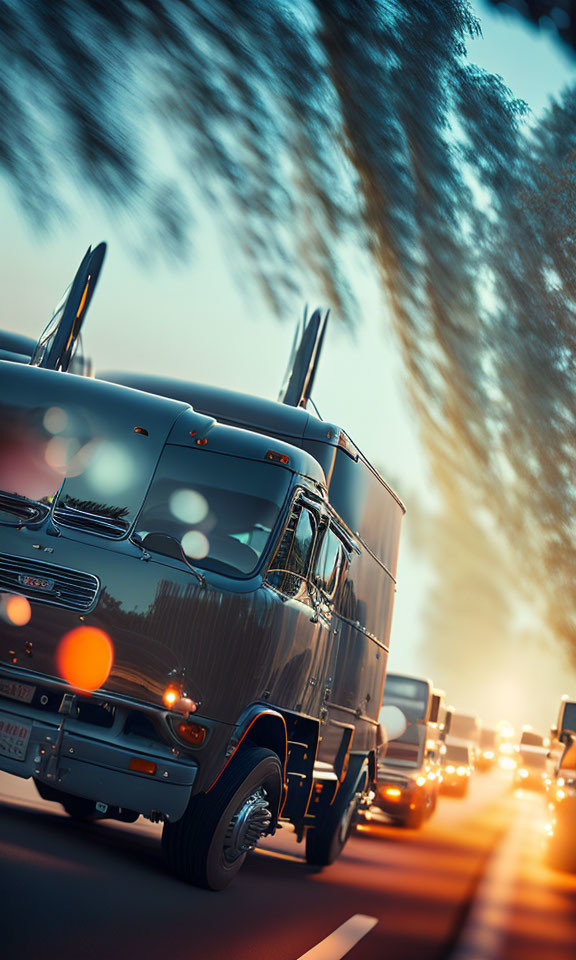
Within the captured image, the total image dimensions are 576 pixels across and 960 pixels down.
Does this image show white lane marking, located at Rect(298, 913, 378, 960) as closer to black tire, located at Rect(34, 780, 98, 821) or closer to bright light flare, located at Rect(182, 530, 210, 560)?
bright light flare, located at Rect(182, 530, 210, 560)

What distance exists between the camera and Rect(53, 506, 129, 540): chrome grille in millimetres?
8852

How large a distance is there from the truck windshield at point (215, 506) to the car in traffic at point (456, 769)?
2469 centimetres

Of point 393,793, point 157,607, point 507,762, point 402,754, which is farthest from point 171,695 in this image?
point 507,762

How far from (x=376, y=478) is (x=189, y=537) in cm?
483

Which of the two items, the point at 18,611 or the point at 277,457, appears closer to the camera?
the point at 18,611

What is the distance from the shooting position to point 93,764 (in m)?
8.42

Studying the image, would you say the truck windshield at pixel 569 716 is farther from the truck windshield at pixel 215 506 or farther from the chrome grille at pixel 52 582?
the chrome grille at pixel 52 582

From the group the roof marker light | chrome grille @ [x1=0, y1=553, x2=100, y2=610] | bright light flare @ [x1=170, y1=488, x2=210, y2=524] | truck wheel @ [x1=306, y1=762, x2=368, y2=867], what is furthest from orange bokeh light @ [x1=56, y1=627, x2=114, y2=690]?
truck wheel @ [x1=306, y1=762, x2=368, y2=867]

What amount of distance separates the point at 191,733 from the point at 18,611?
1.48 meters

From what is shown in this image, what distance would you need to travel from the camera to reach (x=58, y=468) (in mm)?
9133

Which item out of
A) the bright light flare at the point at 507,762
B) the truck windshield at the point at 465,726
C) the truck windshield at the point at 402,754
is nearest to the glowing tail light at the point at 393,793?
the truck windshield at the point at 402,754

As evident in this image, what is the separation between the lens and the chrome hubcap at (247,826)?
9.20 metres

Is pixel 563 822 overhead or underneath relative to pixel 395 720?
underneath

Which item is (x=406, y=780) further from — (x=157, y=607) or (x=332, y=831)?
(x=157, y=607)
